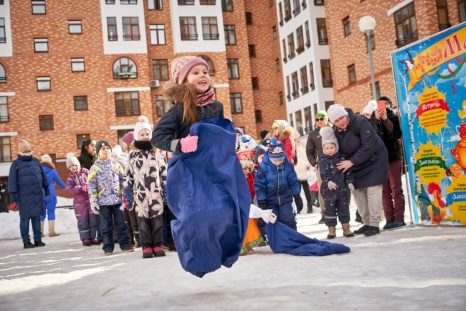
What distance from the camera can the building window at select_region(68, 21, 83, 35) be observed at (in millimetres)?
39188

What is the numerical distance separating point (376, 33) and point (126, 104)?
19.5 meters

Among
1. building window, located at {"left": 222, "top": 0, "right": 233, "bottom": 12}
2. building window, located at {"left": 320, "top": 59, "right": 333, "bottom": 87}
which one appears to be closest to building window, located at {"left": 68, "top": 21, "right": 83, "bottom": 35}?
building window, located at {"left": 222, "top": 0, "right": 233, "bottom": 12}

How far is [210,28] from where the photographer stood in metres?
42.8

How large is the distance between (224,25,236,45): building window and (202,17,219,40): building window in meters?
2.59

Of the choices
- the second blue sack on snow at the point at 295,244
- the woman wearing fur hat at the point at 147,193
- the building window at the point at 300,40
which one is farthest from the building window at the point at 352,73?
the second blue sack on snow at the point at 295,244

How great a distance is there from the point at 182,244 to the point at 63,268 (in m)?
3.66

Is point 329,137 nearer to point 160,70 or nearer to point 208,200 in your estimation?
point 208,200

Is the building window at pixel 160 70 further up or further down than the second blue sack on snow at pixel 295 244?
further up

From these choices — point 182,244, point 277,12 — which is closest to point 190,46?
point 277,12

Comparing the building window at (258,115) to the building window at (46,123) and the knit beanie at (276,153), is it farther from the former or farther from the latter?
the knit beanie at (276,153)

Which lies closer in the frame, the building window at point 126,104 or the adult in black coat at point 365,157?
the adult in black coat at point 365,157

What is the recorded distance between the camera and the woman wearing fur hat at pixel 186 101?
13.8 ft

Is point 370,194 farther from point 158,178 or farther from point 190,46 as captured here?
point 190,46

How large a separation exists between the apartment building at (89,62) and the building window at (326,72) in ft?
27.3
